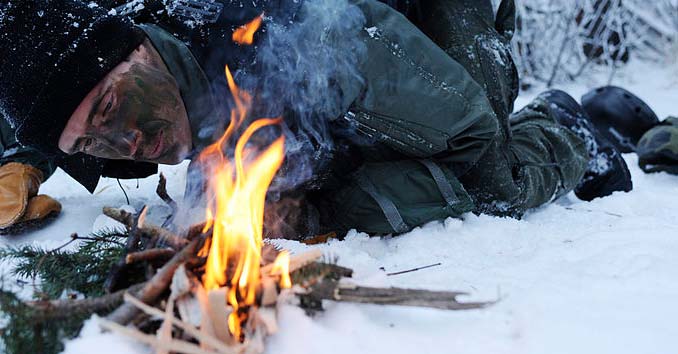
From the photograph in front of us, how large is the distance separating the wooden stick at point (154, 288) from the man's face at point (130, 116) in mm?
971

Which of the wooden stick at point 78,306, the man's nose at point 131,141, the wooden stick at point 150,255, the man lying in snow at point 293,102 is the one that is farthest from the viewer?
the man's nose at point 131,141

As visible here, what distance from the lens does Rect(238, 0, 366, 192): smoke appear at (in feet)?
7.69

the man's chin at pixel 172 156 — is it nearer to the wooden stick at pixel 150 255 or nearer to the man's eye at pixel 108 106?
the man's eye at pixel 108 106

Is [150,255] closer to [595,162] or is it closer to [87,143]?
[87,143]

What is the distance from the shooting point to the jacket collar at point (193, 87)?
2207mm

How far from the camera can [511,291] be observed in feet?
4.75

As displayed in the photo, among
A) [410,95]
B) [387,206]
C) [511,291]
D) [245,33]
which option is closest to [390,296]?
[511,291]

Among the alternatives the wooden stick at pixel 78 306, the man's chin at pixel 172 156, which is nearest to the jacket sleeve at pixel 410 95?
the man's chin at pixel 172 156

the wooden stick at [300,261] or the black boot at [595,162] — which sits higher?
the wooden stick at [300,261]

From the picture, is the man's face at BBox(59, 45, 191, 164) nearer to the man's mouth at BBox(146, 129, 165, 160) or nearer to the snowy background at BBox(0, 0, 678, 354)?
the man's mouth at BBox(146, 129, 165, 160)

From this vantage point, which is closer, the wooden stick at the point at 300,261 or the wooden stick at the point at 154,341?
the wooden stick at the point at 154,341

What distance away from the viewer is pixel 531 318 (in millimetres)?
1300

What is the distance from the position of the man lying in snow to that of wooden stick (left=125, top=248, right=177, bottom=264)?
35.2 inches

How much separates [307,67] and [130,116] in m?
0.75
